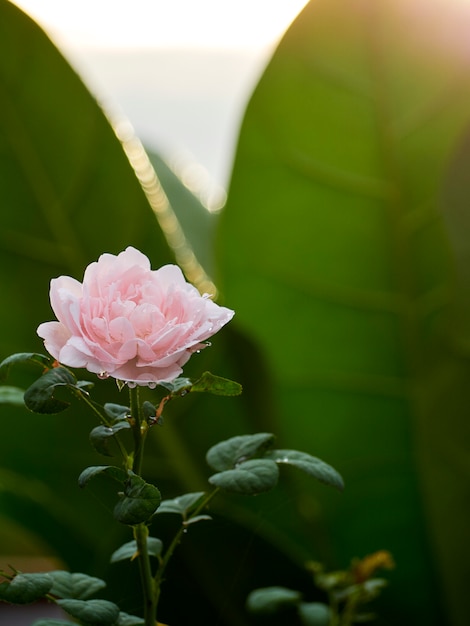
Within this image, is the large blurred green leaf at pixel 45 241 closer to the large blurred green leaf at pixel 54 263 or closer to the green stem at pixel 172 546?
the large blurred green leaf at pixel 54 263

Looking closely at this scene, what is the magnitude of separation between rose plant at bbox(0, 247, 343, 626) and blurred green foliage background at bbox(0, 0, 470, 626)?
212 millimetres

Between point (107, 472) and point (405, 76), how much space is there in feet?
1.18

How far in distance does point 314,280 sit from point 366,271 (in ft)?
0.12

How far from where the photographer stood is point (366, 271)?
528mm

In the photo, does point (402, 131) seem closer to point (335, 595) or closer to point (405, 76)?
point (405, 76)

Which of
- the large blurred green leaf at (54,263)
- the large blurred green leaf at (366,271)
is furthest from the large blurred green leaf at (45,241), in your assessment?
the large blurred green leaf at (366,271)

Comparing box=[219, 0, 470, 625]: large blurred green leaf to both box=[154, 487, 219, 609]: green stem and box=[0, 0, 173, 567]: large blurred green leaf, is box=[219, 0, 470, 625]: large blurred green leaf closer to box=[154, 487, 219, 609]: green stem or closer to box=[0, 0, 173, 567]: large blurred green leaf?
box=[0, 0, 173, 567]: large blurred green leaf

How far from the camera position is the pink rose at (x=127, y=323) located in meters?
0.23

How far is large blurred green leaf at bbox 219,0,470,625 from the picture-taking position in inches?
19.9

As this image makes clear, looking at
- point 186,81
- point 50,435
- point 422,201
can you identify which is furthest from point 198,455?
point 186,81

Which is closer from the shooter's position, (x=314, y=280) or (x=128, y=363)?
(x=128, y=363)

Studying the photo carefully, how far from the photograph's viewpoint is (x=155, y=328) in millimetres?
245

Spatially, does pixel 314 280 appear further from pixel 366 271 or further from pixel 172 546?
pixel 172 546

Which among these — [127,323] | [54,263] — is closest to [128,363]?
[127,323]
